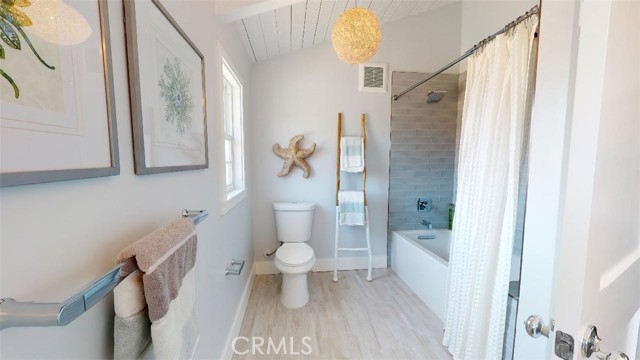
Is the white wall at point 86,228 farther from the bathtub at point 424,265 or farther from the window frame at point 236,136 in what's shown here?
the bathtub at point 424,265

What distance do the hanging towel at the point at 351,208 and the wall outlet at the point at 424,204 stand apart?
2.34 ft

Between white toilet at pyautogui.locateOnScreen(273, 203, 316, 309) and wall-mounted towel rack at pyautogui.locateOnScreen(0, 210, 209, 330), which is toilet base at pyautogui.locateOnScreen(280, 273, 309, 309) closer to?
white toilet at pyautogui.locateOnScreen(273, 203, 316, 309)

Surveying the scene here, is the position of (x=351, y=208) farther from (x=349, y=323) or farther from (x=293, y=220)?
(x=349, y=323)

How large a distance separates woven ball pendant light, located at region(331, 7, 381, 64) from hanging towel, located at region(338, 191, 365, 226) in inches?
53.9

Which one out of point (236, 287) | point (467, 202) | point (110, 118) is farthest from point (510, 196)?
point (236, 287)

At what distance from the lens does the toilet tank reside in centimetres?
244

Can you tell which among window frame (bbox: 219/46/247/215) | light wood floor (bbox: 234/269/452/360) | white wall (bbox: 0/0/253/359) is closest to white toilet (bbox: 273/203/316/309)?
light wood floor (bbox: 234/269/452/360)

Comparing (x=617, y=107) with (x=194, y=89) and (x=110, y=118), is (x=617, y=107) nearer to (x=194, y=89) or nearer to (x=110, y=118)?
(x=110, y=118)

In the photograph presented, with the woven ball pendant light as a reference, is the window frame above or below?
below

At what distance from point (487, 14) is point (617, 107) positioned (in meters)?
2.39

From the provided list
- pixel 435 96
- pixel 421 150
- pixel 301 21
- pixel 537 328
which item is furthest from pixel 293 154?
pixel 537 328

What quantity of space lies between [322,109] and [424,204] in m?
1.54

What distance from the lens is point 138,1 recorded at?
651 mm

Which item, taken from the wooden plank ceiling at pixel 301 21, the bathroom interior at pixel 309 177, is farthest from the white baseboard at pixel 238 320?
the wooden plank ceiling at pixel 301 21
